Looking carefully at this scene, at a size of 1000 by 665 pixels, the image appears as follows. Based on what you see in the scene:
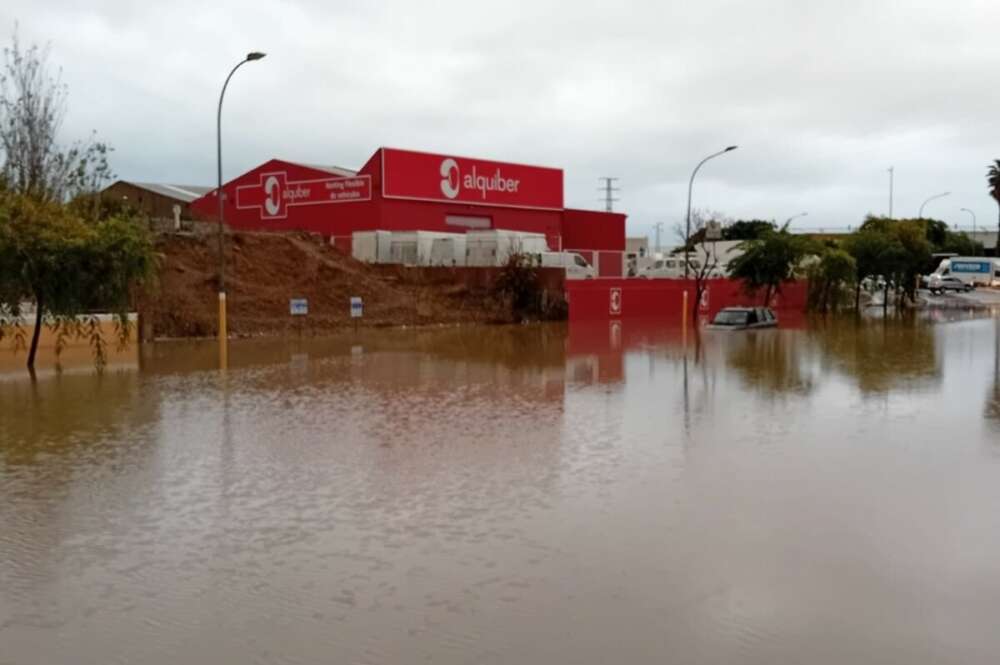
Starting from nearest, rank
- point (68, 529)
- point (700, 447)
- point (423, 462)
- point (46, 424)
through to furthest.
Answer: point (68, 529) < point (423, 462) < point (700, 447) < point (46, 424)

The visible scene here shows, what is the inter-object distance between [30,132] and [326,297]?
13231 mm

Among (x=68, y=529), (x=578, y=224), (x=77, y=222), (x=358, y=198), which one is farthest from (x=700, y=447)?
(x=578, y=224)

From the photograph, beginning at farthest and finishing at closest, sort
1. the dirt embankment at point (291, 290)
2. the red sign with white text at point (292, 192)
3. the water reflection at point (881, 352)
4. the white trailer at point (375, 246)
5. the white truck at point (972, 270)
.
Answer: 1. the white truck at point (972, 270)
2. the red sign with white text at point (292, 192)
3. the white trailer at point (375, 246)
4. the dirt embankment at point (291, 290)
5. the water reflection at point (881, 352)

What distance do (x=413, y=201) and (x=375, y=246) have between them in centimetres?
461

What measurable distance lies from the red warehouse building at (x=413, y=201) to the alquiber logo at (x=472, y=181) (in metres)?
0.05

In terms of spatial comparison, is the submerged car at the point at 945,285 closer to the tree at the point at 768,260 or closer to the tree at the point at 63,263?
the tree at the point at 768,260

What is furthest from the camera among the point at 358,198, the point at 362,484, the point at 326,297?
the point at 358,198

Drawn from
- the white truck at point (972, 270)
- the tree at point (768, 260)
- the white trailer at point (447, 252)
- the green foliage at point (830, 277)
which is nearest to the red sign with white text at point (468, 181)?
the white trailer at point (447, 252)

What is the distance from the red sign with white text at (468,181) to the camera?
55.0 meters

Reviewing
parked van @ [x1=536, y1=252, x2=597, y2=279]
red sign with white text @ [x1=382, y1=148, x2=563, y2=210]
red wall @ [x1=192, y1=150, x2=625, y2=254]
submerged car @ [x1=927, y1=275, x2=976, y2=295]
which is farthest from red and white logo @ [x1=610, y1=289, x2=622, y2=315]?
submerged car @ [x1=927, y1=275, x2=976, y2=295]

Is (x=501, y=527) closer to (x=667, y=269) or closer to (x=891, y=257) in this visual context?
(x=891, y=257)

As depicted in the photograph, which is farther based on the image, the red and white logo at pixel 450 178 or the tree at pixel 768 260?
the red and white logo at pixel 450 178

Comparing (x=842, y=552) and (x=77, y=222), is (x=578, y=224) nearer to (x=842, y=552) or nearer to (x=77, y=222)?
(x=77, y=222)

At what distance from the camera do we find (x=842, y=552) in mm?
8602
